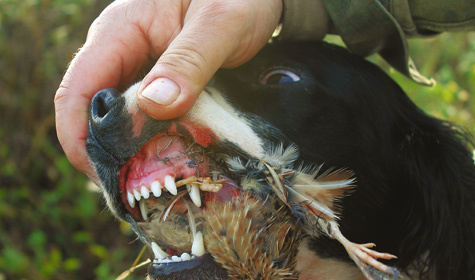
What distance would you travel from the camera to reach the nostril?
2.01m

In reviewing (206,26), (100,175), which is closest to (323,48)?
(206,26)

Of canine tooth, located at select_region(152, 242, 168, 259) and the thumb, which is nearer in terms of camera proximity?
the thumb

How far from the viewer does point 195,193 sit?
76.4 inches

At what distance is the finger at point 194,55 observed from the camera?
187cm

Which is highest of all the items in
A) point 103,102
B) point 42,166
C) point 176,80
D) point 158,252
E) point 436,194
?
point 176,80

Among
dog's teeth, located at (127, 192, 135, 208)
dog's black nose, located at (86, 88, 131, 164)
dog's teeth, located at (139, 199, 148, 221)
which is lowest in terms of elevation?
dog's teeth, located at (139, 199, 148, 221)

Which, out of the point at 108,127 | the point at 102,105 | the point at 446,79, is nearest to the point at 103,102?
the point at 102,105

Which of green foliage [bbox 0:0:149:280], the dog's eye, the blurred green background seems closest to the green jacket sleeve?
the dog's eye

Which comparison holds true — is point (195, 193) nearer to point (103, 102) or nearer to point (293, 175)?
point (293, 175)

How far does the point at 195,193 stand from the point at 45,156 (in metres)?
2.69

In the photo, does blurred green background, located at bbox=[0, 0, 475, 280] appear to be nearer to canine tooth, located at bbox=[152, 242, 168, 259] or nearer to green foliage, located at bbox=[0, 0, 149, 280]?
green foliage, located at bbox=[0, 0, 149, 280]

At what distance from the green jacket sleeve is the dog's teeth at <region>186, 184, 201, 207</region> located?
0.94 m

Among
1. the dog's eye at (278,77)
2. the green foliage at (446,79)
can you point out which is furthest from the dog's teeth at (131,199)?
the green foliage at (446,79)

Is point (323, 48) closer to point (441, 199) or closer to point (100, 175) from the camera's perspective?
point (441, 199)
